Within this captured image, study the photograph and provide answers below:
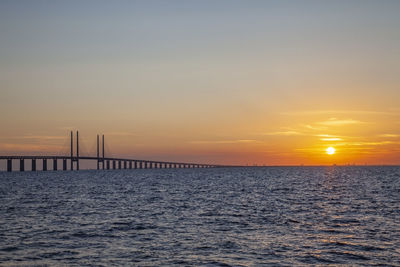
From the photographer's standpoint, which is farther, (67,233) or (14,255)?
(67,233)

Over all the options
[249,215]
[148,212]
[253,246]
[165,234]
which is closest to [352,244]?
[253,246]

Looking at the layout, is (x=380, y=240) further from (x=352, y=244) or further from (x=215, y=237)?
(x=215, y=237)

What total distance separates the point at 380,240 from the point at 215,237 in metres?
9.51

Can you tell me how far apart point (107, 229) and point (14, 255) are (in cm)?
913

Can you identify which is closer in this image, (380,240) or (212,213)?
(380,240)

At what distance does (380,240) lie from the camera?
88.8 feet

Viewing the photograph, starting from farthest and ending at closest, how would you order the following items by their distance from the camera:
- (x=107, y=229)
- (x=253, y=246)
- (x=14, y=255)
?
(x=107, y=229)
(x=253, y=246)
(x=14, y=255)

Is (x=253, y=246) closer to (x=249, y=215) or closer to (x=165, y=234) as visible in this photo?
(x=165, y=234)

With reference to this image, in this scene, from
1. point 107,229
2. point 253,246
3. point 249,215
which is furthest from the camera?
point 249,215

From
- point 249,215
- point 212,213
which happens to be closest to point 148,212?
point 212,213

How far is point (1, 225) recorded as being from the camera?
33344mm

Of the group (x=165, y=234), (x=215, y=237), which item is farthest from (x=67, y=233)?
(x=215, y=237)

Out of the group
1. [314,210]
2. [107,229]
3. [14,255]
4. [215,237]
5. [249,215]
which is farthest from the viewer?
[314,210]

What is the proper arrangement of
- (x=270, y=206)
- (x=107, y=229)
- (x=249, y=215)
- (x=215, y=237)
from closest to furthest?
(x=215, y=237) < (x=107, y=229) < (x=249, y=215) < (x=270, y=206)
